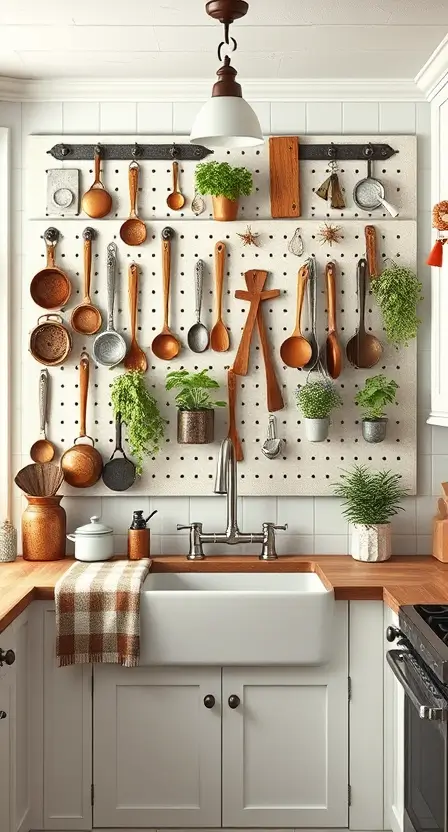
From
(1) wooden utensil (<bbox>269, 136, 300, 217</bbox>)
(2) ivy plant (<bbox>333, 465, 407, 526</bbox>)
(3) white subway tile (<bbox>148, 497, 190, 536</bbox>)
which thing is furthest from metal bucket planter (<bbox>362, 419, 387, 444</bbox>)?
(1) wooden utensil (<bbox>269, 136, 300, 217</bbox>)

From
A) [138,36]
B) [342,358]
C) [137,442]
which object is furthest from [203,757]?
[138,36]

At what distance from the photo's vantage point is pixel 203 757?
298 cm


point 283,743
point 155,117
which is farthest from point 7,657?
point 155,117

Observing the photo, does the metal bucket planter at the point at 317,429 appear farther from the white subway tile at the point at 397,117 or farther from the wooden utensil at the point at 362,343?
the white subway tile at the point at 397,117

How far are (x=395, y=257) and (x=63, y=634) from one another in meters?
1.78

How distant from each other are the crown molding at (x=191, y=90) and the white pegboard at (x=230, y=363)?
458 millimetres

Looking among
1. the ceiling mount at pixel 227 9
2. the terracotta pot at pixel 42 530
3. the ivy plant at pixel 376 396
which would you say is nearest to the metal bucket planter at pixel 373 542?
the ivy plant at pixel 376 396

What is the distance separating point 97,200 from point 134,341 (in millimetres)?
529

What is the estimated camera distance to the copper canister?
339 centimetres

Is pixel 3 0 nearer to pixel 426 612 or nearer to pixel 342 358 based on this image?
pixel 342 358

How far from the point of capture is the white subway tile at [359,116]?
3537 mm

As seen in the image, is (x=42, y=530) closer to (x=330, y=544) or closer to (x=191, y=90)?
(x=330, y=544)

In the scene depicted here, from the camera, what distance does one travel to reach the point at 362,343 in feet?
11.5

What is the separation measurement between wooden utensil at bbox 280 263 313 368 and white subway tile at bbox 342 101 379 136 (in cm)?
54
